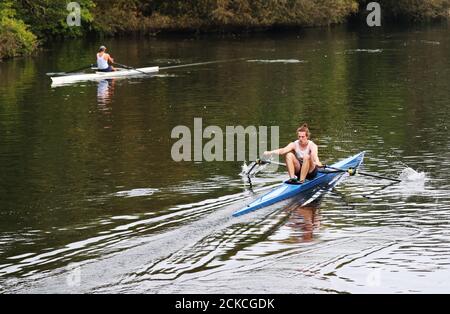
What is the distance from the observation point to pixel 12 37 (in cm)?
5759

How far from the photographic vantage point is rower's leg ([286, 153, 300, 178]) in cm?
2183

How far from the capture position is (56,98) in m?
40.8

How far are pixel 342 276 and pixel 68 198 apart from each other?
8.21m

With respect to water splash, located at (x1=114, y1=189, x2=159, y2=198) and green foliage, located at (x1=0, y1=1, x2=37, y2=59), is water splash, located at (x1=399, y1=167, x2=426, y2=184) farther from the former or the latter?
green foliage, located at (x1=0, y1=1, x2=37, y2=59)

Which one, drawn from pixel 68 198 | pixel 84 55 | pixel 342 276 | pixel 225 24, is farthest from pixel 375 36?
pixel 342 276

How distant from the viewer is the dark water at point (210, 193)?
16.3 metres

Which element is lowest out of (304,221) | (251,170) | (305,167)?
(304,221)

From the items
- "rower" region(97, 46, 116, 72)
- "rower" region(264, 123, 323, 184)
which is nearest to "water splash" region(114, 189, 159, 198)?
"rower" region(264, 123, 323, 184)

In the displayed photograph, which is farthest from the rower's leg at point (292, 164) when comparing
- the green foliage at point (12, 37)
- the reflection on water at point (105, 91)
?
the green foliage at point (12, 37)

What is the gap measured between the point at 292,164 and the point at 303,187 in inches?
23.1

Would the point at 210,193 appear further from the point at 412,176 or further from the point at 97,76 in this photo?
the point at 97,76

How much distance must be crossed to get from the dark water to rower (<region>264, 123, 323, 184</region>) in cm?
77

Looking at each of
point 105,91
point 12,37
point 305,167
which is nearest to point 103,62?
point 105,91
